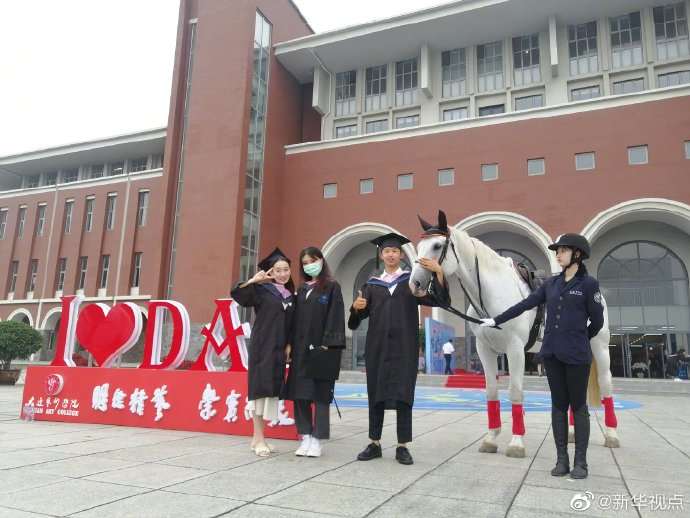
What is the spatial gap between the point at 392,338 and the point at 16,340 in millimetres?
15257

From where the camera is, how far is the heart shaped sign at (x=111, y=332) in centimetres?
759

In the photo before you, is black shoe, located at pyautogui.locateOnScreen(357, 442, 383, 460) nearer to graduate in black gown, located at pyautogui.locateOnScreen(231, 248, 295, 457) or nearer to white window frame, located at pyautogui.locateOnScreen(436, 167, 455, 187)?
graduate in black gown, located at pyautogui.locateOnScreen(231, 248, 295, 457)

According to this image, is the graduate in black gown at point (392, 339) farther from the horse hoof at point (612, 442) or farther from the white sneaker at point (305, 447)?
the horse hoof at point (612, 442)

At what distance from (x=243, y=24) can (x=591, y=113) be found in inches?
710

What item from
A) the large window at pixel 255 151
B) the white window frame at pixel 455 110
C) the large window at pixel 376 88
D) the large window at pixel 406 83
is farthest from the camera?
the large window at pixel 376 88

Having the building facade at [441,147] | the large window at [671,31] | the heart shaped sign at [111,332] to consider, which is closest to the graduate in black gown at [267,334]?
the heart shaped sign at [111,332]

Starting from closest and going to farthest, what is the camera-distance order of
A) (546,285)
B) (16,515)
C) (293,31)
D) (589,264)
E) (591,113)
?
(16,515)
(546,285)
(591,113)
(589,264)
(293,31)

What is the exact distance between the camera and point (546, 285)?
4.56 m

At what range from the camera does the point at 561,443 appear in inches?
164

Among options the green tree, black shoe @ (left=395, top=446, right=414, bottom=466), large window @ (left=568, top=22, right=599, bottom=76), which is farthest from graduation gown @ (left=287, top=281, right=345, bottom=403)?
large window @ (left=568, top=22, right=599, bottom=76)

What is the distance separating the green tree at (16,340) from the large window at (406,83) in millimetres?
21598

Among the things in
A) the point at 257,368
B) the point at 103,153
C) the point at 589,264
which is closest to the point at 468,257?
the point at 257,368

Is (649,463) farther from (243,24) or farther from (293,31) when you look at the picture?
(293,31)

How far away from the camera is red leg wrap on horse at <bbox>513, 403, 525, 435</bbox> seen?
16.2ft
